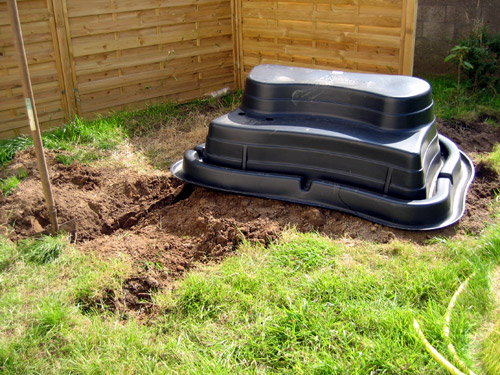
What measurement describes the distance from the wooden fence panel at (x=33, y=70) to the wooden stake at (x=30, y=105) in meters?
2.47

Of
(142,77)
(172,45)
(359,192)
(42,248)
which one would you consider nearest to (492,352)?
(359,192)

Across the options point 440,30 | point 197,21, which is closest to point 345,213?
point 197,21

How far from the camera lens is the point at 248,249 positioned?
3.66 meters

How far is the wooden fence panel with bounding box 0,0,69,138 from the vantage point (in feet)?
19.5

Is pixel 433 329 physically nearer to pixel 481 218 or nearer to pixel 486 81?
pixel 481 218

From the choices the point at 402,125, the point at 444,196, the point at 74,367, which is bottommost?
the point at 74,367

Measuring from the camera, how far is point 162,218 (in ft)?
14.3

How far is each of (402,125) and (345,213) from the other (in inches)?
31.1

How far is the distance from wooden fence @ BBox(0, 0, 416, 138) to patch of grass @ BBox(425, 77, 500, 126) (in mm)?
818

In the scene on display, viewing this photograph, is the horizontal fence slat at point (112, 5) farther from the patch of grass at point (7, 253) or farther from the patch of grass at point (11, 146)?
the patch of grass at point (7, 253)

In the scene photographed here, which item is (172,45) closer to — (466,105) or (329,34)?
(329,34)

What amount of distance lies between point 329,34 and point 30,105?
170 inches

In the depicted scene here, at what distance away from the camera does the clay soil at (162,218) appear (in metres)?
3.74

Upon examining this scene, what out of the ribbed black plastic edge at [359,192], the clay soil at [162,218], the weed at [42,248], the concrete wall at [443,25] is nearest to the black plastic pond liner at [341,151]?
the ribbed black plastic edge at [359,192]
